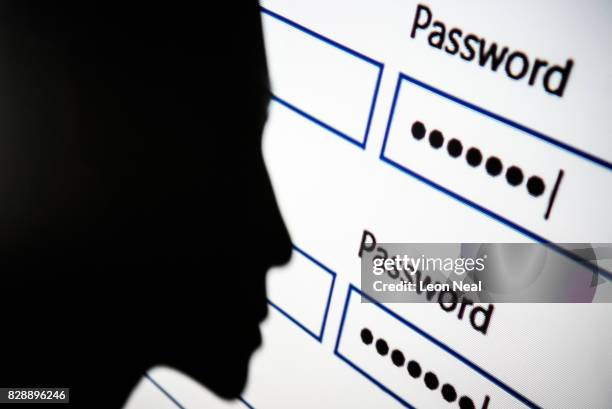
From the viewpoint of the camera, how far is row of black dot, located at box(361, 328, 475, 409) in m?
0.75

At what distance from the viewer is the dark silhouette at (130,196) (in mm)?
971

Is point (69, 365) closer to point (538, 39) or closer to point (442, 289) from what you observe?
point (442, 289)

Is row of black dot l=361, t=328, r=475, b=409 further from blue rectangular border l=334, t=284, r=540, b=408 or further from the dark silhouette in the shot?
the dark silhouette

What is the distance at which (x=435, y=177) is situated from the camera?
0.70 meters

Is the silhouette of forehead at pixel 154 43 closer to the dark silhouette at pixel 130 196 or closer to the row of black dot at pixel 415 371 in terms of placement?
the dark silhouette at pixel 130 196

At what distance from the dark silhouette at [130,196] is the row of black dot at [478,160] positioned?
327 mm

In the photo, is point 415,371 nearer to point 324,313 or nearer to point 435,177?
point 324,313

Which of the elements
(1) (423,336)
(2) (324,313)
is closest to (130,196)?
(2) (324,313)

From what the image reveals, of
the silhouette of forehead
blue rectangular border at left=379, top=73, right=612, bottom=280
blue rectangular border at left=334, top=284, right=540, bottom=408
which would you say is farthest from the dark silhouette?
blue rectangular border at left=379, top=73, right=612, bottom=280

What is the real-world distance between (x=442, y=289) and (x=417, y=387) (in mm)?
183

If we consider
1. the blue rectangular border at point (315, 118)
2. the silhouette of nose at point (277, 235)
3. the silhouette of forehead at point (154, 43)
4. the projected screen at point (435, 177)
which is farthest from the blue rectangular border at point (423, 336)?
the silhouette of forehead at point (154, 43)

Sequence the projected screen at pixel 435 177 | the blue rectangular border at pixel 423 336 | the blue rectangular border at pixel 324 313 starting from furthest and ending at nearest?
1. the blue rectangular border at pixel 324 313
2. the blue rectangular border at pixel 423 336
3. the projected screen at pixel 435 177

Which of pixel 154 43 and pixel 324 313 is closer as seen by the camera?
pixel 324 313

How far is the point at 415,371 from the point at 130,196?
2.47 feet
